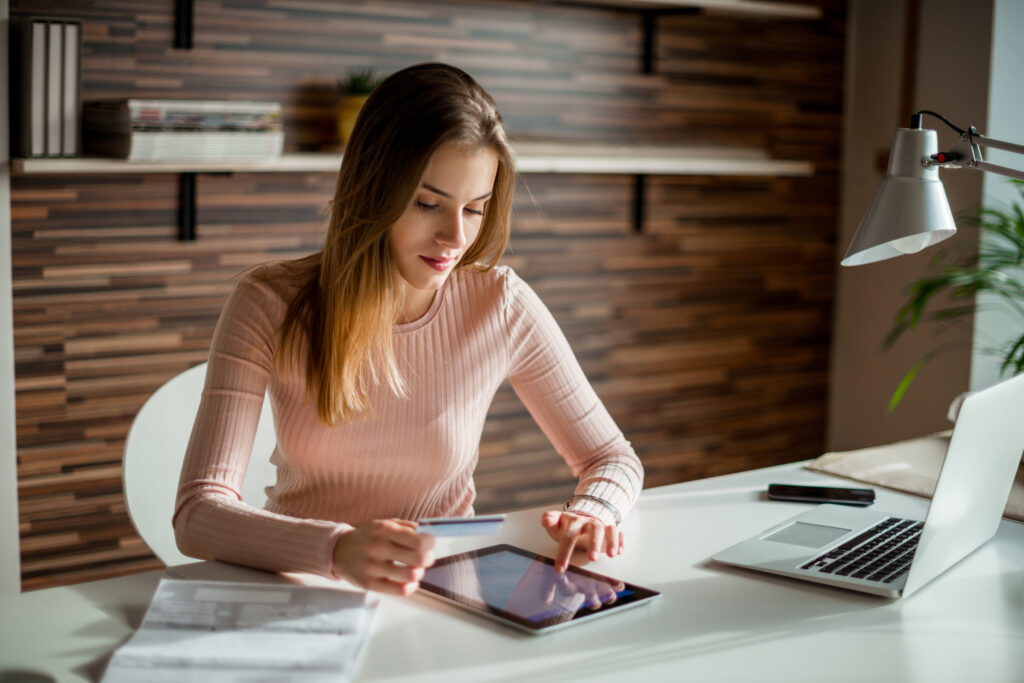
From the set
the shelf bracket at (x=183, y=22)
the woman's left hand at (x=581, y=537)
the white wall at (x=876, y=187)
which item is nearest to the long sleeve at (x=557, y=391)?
the woman's left hand at (x=581, y=537)

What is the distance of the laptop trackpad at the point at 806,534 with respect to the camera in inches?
58.6

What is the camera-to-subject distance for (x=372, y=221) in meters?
1.53

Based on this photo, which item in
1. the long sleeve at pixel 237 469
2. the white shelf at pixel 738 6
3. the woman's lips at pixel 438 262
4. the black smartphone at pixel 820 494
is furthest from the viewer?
the white shelf at pixel 738 6

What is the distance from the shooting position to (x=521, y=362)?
1.78 meters

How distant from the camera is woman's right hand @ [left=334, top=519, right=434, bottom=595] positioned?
1.24 meters

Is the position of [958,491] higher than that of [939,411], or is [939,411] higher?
[958,491]

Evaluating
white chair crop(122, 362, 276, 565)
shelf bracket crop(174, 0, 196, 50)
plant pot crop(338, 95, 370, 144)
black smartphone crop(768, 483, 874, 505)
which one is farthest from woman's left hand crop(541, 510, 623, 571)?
shelf bracket crop(174, 0, 196, 50)

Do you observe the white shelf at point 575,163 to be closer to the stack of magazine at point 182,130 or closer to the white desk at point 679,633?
the stack of magazine at point 182,130

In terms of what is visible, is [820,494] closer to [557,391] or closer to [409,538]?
[557,391]

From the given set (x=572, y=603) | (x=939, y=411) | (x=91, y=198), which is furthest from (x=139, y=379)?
(x=939, y=411)

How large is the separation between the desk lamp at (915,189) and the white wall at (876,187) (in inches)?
71.8

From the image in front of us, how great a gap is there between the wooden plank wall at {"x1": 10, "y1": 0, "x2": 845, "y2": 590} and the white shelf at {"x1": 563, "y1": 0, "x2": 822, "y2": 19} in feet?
0.28

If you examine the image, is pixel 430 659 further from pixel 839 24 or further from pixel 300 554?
pixel 839 24

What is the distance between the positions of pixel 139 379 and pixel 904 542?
5.84 feet
